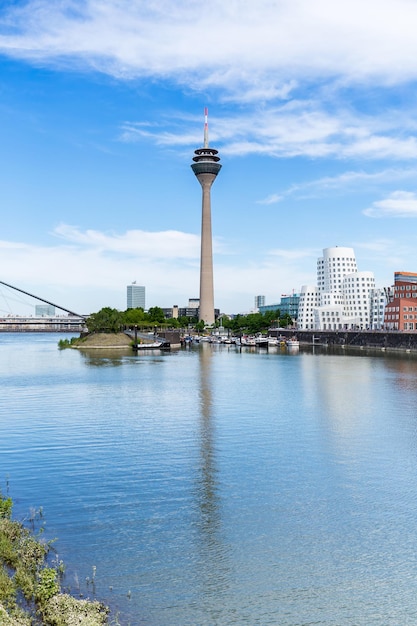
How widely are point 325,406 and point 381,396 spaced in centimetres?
733

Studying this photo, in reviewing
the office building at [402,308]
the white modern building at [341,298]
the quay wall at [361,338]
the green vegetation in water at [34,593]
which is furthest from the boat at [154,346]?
the green vegetation in water at [34,593]

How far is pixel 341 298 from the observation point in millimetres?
184125

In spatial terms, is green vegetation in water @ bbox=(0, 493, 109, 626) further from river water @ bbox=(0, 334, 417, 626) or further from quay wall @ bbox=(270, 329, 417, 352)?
quay wall @ bbox=(270, 329, 417, 352)

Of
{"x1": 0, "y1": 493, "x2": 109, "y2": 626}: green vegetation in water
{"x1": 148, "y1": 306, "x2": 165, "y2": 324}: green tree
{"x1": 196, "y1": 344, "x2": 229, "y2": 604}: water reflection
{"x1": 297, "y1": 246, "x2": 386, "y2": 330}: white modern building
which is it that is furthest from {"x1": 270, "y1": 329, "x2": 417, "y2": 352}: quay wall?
{"x1": 0, "y1": 493, "x2": 109, "y2": 626}: green vegetation in water

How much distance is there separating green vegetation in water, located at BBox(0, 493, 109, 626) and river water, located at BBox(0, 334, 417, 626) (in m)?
0.78

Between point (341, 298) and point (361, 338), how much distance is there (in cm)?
5069

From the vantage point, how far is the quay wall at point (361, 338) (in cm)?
11638

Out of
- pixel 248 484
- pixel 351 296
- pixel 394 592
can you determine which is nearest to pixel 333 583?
pixel 394 592

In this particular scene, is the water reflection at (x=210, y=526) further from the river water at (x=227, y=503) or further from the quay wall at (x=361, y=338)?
the quay wall at (x=361, y=338)

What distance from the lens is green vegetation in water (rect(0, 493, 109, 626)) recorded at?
1227cm

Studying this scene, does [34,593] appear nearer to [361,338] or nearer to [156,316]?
[361,338]

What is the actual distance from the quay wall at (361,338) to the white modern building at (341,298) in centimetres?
1655

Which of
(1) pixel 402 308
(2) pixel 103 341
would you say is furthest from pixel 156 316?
(1) pixel 402 308

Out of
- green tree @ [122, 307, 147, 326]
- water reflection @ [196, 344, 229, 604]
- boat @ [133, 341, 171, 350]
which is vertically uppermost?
green tree @ [122, 307, 147, 326]
